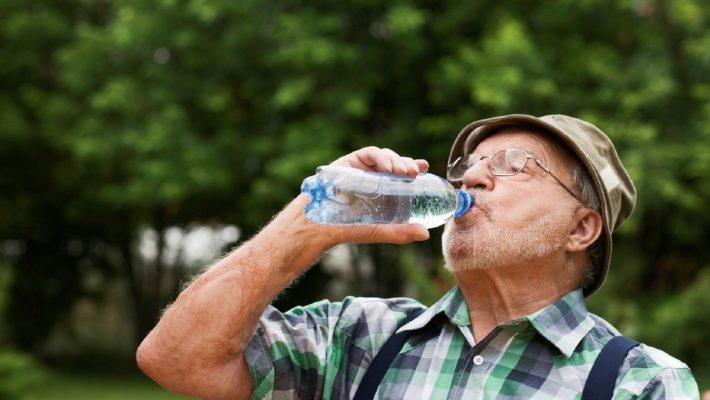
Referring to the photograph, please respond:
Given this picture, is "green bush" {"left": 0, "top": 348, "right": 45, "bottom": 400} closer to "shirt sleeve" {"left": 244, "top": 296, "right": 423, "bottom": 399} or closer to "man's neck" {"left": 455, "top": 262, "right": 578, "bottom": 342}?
"shirt sleeve" {"left": 244, "top": 296, "right": 423, "bottom": 399}

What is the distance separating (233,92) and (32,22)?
4161 millimetres

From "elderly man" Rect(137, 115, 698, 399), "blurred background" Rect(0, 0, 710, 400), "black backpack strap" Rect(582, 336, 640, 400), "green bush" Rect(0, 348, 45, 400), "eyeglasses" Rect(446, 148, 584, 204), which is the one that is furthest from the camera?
"blurred background" Rect(0, 0, 710, 400)

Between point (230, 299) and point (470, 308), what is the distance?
64 centimetres

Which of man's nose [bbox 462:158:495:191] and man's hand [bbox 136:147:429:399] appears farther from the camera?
man's nose [bbox 462:158:495:191]

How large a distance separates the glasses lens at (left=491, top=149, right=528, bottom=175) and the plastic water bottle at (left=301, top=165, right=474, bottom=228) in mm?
122

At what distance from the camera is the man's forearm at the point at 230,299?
2385mm

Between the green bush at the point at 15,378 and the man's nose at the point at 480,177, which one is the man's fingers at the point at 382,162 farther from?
the green bush at the point at 15,378

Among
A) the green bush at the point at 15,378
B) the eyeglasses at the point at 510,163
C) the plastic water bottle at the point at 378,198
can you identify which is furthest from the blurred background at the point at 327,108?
the eyeglasses at the point at 510,163

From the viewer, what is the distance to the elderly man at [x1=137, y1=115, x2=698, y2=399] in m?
2.39

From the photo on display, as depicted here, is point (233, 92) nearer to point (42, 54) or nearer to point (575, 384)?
point (42, 54)

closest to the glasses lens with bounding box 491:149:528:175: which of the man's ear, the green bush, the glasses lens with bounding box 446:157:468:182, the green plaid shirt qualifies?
the glasses lens with bounding box 446:157:468:182

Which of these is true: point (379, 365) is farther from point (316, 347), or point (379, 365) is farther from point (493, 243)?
point (493, 243)

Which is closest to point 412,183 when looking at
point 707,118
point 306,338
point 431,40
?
point 306,338

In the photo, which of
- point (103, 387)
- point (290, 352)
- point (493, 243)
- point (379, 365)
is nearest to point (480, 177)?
point (493, 243)
